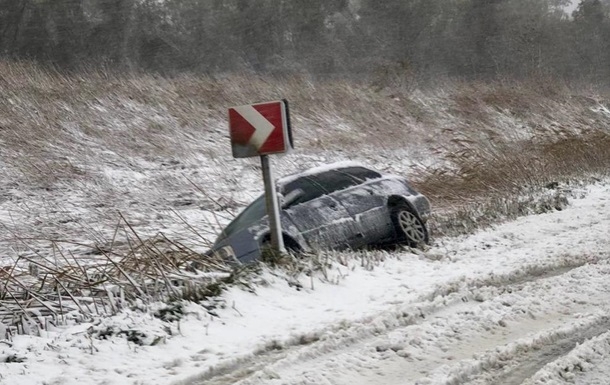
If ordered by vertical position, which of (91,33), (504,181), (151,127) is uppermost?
(91,33)

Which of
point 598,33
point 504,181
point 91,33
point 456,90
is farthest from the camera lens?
point 598,33

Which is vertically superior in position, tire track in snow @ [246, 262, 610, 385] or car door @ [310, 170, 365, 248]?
car door @ [310, 170, 365, 248]

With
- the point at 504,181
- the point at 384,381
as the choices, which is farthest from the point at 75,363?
the point at 504,181

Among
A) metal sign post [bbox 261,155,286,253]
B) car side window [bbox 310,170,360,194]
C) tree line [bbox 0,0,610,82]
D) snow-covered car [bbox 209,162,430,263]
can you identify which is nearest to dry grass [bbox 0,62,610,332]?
metal sign post [bbox 261,155,286,253]

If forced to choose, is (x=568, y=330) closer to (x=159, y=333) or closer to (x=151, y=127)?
(x=159, y=333)

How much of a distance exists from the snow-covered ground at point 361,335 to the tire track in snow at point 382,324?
1 cm

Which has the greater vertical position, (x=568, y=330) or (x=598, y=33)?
(x=598, y=33)

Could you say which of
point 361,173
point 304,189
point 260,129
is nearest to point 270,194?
point 260,129

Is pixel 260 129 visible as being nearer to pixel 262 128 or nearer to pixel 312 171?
pixel 262 128

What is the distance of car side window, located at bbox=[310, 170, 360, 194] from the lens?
10.5m

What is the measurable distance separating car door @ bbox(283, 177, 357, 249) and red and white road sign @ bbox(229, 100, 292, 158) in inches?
82.3

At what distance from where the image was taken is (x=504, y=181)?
16469 millimetres

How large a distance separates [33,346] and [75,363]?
1.38 ft

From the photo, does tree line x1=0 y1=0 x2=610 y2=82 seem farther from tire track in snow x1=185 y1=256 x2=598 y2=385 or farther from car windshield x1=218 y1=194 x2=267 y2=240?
tire track in snow x1=185 y1=256 x2=598 y2=385
